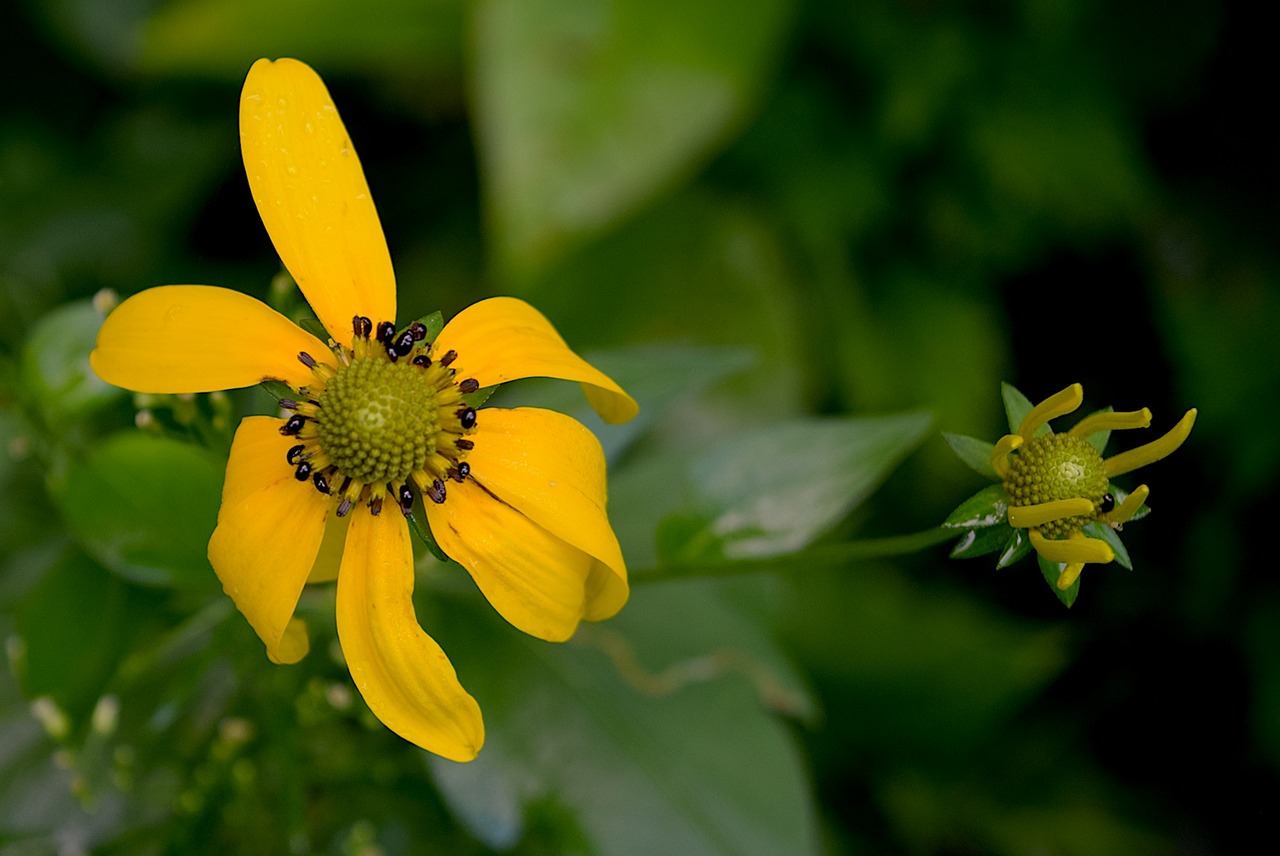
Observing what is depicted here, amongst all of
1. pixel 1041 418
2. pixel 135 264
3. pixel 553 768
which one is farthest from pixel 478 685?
pixel 135 264

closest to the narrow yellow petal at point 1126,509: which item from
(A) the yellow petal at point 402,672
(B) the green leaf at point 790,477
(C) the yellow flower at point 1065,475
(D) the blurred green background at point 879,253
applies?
(C) the yellow flower at point 1065,475

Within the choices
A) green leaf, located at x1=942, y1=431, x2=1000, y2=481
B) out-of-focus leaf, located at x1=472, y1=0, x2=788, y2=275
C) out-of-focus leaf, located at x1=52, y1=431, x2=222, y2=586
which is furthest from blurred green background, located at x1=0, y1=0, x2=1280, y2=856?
green leaf, located at x1=942, y1=431, x2=1000, y2=481

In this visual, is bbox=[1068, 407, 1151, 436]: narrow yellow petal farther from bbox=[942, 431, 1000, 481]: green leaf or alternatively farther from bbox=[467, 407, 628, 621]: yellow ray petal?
bbox=[467, 407, 628, 621]: yellow ray petal

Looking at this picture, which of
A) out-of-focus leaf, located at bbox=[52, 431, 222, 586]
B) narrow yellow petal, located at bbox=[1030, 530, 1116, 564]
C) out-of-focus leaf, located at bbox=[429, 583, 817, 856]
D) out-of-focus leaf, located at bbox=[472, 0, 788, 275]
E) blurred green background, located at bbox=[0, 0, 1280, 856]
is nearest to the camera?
narrow yellow petal, located at bbox=[1030, 530, 1116, 564]

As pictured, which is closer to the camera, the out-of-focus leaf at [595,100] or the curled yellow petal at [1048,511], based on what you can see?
the curled yellow petal at [1048,511]

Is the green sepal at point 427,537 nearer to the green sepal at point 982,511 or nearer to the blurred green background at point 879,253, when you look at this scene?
the green sepal at point 982,511

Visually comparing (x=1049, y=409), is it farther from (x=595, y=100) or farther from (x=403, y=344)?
(x=595, y=100)

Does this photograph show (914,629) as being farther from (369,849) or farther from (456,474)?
(456,474)
